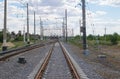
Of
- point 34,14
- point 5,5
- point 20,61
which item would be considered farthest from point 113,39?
point 20,61

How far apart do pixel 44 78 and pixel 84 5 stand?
31190 millimetres

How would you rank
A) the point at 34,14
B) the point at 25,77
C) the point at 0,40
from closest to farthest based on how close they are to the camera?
1. the point at 25,77
2. the point at 0,40
3. the point at 34,14

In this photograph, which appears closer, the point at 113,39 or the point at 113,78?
the point at 113,78

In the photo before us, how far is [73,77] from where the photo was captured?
17.5m

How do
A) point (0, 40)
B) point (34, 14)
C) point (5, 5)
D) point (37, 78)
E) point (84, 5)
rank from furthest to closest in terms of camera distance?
point (34, 14) → point (0, 40) → point (5, 5) → point (84, 5) → point (37, 78)

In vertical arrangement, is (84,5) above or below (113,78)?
above

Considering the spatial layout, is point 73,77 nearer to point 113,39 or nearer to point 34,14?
point 113,39

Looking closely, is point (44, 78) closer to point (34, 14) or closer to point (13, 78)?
point (13, 78)

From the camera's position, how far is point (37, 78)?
54.4 feet

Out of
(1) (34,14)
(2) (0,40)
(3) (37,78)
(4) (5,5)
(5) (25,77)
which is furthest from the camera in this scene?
(1) (34,14)

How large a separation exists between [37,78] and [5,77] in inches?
95.4

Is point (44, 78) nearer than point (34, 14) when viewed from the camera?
Yes

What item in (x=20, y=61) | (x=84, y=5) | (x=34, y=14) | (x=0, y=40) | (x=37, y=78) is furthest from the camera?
(x=34, y=14)

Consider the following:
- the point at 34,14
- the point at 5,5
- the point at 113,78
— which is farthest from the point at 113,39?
the point at 113,78
